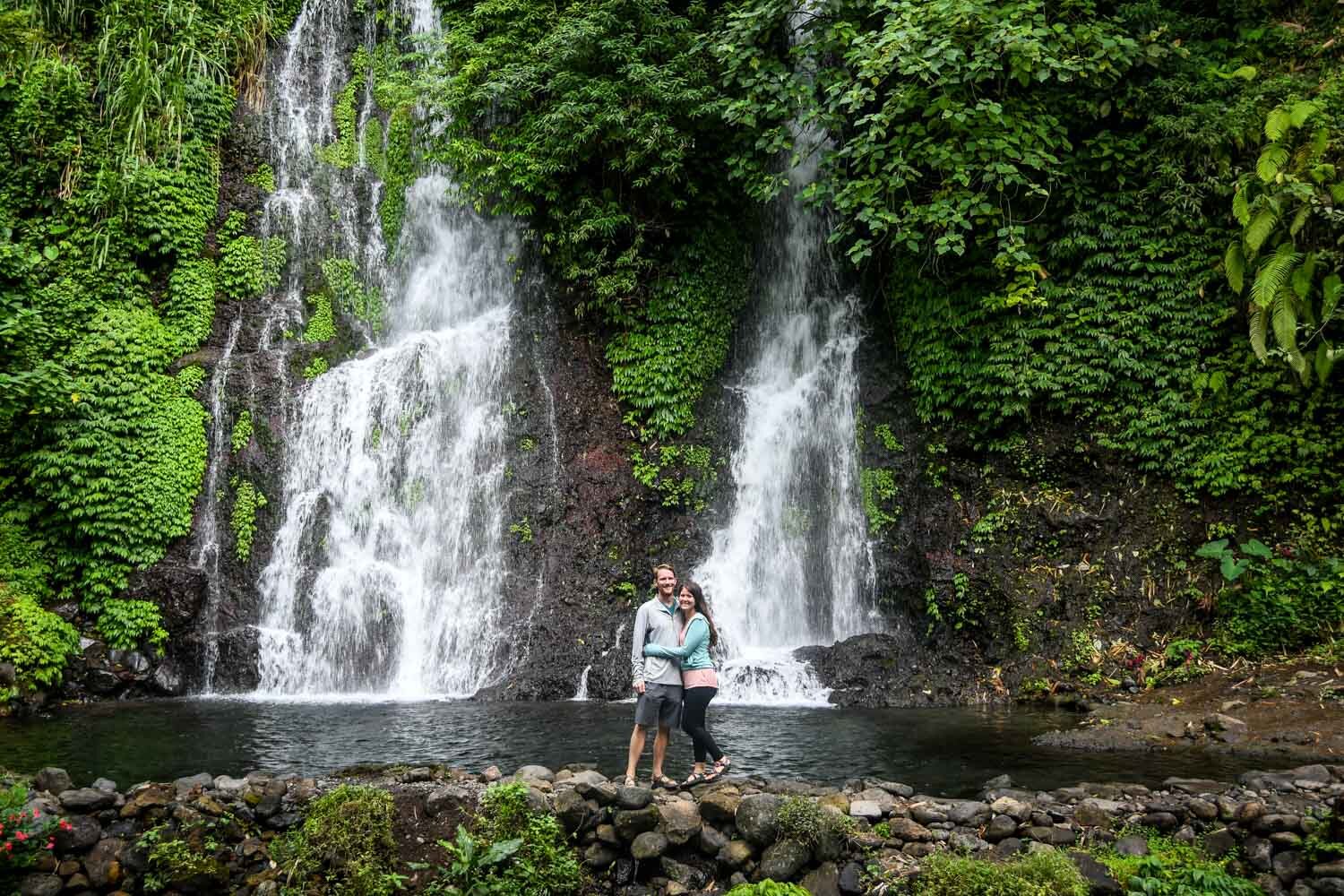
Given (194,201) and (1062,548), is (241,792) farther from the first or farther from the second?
(194,201)

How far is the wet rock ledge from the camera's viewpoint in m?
5.07

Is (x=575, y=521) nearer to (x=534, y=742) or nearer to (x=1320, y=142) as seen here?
(x=534, y=742)

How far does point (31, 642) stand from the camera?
10461 mm

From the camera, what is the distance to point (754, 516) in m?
13.2

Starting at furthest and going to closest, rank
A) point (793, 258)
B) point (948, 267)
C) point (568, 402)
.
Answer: point (793, 258) < point (568, 402) < point (948, 267)

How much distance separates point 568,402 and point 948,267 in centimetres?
613

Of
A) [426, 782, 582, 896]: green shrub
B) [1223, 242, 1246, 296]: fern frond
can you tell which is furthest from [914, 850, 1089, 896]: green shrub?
[1223, 242, 1246, 296]: fern frond

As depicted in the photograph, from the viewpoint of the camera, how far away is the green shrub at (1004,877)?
179 inches

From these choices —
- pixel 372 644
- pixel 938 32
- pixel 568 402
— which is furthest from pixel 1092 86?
pixel 372 644

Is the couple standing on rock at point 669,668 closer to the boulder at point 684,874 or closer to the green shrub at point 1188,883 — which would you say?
the boulder at point 684,874

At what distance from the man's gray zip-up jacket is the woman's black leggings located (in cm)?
15

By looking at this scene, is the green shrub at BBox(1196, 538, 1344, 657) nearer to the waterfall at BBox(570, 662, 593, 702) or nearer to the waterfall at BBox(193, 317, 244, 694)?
the waterfall at BBox(570, 662, 593, 702)

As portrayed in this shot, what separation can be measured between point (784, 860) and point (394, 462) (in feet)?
32.3

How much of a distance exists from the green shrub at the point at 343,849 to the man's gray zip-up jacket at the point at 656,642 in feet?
5.96
